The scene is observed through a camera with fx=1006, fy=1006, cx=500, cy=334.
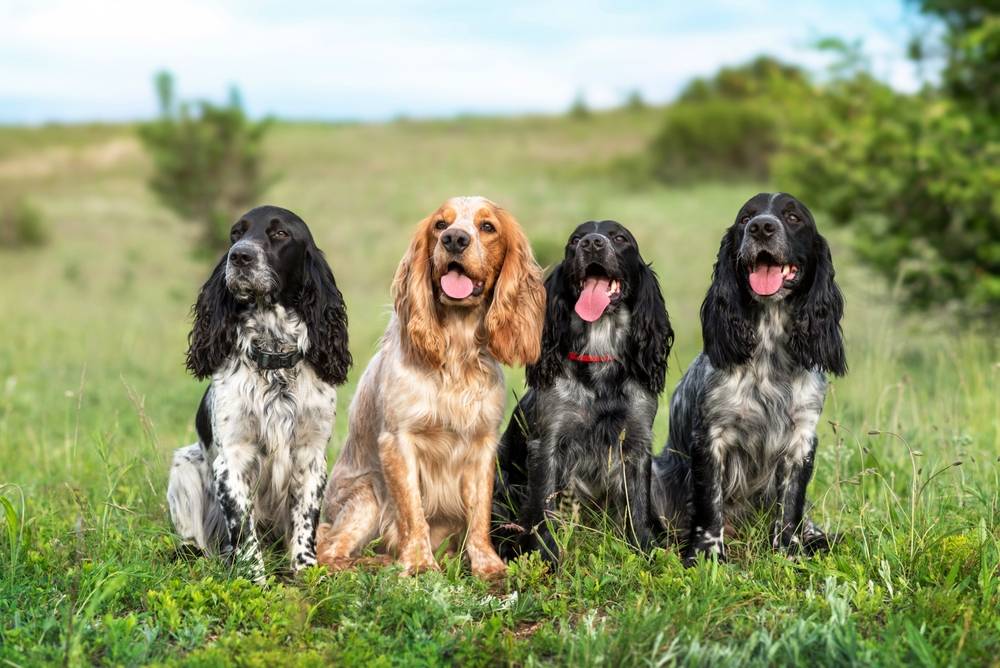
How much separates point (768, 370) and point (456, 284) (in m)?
1.63

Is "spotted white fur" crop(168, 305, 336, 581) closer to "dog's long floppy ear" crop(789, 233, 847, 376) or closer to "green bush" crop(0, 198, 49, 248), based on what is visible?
"dog's long floppy ear" crop(789, 233, 847, 376)

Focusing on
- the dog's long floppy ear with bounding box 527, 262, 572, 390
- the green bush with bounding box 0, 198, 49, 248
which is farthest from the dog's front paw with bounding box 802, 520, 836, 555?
the green bush with bounding box 0, 198, 49, 248

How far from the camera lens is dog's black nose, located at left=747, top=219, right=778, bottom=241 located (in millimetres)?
4793

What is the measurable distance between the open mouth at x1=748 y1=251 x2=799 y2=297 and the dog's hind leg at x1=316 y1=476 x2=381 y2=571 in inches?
92.4

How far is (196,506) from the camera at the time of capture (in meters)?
5.24

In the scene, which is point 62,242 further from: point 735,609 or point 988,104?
point 735,609

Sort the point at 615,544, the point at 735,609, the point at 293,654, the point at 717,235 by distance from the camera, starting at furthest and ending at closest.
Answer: the point at 717,235 < the point at 615,544 < the point at 735,609 < the point at 293,654

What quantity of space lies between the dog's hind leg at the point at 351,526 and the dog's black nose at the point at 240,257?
4.85ft

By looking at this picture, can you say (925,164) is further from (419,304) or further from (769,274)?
(419,304)

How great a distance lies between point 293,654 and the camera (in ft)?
12.8

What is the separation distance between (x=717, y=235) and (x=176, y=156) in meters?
15.7

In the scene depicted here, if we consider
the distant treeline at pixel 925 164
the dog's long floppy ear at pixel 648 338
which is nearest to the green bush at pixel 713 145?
the distant treeline at pixel 925 164

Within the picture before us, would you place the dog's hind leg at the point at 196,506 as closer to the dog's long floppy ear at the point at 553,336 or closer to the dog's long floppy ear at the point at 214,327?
the dog's long floppy ear at the point at 214,327

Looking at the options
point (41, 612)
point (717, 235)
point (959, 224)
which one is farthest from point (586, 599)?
point (717, 235)
